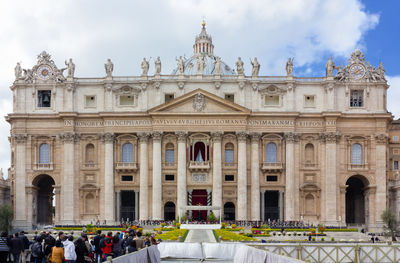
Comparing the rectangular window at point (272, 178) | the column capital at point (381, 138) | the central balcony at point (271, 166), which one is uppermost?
the column capital at point (381, 138)

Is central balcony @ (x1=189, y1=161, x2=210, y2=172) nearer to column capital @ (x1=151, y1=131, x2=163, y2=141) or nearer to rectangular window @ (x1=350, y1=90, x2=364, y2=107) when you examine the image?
column capital @ (x1=151, y1=131, x2=163, y2=141)

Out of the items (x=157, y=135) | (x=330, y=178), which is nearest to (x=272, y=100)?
(x=330, y=178)

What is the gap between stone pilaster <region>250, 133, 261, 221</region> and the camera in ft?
278

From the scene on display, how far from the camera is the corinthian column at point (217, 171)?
84438 millimetres

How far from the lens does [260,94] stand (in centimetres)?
8769

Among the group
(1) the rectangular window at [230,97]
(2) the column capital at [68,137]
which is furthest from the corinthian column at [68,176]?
(1) the rectangular window at [230,97]

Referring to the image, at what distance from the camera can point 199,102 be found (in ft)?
280

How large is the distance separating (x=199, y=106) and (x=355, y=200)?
2956cm

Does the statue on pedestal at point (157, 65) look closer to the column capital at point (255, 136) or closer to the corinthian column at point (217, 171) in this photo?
the corinthian column at point (217, 171)

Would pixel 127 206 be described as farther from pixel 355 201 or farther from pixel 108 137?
pixel 355 201

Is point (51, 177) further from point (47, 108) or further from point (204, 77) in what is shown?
point (204, 77)

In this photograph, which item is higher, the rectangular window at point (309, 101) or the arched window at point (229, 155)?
the rectangular window at point (309, 101)

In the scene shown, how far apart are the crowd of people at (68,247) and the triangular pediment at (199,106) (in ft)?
174

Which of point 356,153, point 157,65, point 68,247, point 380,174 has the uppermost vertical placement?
point 157,65
